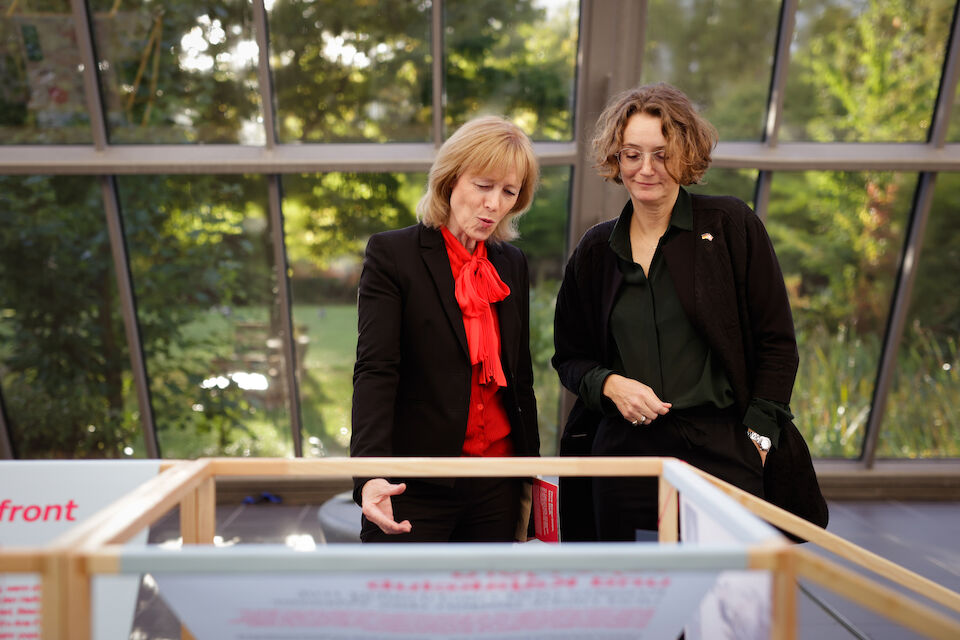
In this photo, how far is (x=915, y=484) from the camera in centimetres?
460

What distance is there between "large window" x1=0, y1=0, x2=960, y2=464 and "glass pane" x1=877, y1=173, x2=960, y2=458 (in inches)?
0.7

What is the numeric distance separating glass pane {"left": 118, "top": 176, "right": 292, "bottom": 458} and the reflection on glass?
152 millimetres

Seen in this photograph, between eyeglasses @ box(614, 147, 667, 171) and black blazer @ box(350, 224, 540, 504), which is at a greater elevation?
eyeglasses @ box(614, 147, 667, 171)

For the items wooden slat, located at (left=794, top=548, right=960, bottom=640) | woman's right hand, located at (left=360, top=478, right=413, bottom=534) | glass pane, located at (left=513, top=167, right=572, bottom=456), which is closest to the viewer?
wooden slat, located at (left=794, top=548, right=960, bottom=640)

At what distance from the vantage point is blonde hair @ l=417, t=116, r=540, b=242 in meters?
1.57

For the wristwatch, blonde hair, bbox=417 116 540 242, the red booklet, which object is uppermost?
blonde hair, bbox=417 116 540 242

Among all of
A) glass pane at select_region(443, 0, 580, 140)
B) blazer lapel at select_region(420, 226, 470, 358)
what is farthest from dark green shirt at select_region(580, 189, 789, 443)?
glass pane at select_region(443, 0, 580, 140)

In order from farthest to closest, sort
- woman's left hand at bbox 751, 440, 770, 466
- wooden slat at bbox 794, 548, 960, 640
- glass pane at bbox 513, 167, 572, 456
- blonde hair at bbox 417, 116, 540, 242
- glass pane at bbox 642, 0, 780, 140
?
glass pane at bbox 513, 167, 572, 456 → glass pane at bbox 642, 0, 780, 140 → woman's left hand at bbox 751, 440, 770, 466 → blonde hair at bbox 417, 116, 540, 242 → wooden slat at bbox 794, 548, 960, 640

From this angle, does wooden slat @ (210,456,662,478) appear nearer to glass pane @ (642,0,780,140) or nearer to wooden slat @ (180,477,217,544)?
wooden slat @ (180,477,217,544)

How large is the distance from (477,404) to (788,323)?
702mm

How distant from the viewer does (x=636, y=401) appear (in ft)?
5.27

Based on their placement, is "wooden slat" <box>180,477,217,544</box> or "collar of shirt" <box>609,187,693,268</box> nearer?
Result: "wooden slat" <box>180,477,217,544</box>

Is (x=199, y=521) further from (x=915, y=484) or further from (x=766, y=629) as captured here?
(x=915, y=484)

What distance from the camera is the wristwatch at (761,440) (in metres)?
1.67
